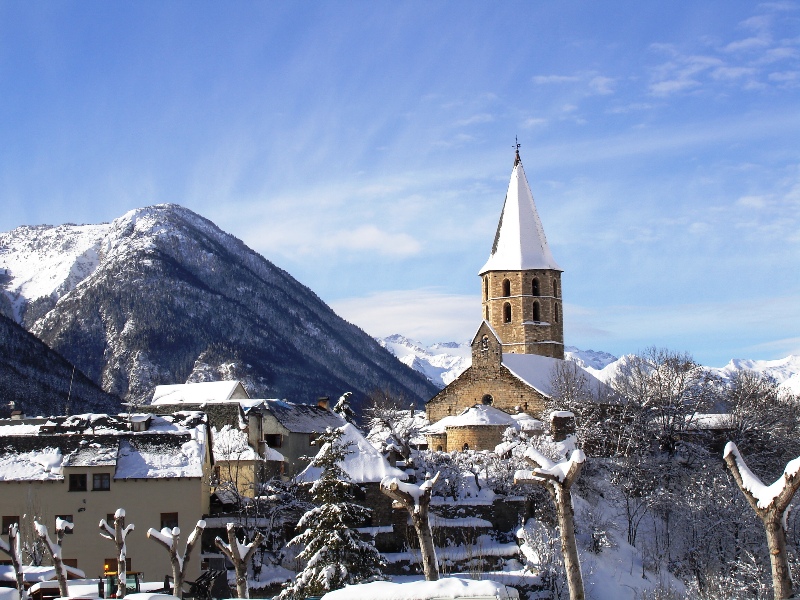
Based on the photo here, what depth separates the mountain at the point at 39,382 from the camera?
115000 millimetres

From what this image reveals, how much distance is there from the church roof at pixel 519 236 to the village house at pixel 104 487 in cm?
3965

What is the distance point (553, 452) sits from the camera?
1928 inches

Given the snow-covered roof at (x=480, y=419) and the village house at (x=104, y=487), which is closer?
the village house at (x=104, y=487)

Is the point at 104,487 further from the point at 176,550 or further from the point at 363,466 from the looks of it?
the point at 176,550

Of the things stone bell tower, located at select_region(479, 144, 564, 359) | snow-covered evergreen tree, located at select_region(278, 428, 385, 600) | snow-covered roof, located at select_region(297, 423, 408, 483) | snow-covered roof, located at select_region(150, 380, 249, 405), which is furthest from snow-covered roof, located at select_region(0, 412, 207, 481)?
stone bell tower, located at select_region(479, 144, 564, 359)

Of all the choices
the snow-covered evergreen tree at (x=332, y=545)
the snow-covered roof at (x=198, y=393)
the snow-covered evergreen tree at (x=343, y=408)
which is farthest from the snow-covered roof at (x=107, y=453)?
the snow-covered evergreen tree at (x=343, y=408)

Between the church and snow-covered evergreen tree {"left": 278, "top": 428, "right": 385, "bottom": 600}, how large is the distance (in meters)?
31.1

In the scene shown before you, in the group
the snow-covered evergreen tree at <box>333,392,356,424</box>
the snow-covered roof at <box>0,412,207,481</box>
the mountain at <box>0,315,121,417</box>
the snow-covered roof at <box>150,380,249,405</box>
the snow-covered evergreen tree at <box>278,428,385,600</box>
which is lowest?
the snow-covered evergreen tree at <box>278,428,385,600</box>

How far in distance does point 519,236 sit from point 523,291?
15.4 feet

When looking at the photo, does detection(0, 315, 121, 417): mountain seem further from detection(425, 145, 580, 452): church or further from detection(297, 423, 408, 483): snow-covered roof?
detection(297, 423, 408, 483): snow-covered roof

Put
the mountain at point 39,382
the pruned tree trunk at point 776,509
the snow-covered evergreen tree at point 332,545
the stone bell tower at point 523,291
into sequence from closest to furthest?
the pruned tree trunk at point 776,509, the snow-covered evergreen tree at point 332,545, the stone bell tower at point 523,291, the mountain at point 39,382

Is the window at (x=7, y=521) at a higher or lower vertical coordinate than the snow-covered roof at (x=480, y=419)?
lower

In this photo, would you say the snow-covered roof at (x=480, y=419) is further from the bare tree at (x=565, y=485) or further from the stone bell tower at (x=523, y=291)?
the bare tree at (x=565, y=485)

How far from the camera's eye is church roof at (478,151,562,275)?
77875 mm
